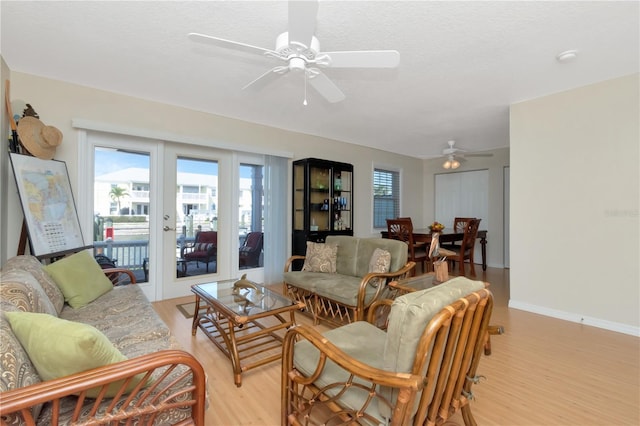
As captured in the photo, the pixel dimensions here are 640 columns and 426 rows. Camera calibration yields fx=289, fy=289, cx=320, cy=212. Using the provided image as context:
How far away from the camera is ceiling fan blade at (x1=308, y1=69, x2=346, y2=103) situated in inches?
82.9

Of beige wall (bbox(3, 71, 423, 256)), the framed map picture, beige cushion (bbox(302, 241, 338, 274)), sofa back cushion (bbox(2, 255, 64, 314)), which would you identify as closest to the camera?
sofa back cushion (bbox(2, 255, 64, 314))

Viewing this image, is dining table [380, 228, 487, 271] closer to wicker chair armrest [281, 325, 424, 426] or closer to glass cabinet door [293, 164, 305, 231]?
glass cabinet door [293, 164, 305, 231]

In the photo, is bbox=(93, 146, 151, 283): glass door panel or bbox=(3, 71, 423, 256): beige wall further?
bbox=(93, 146, 151, 283): glass door panel

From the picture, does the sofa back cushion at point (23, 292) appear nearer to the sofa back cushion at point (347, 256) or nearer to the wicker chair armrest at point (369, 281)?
the wicker chair armrest at point (369, 281)

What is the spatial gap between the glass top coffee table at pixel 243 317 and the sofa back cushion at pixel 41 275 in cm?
92


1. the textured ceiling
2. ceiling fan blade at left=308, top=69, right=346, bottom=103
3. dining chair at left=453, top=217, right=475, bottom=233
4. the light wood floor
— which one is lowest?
the light wood floor

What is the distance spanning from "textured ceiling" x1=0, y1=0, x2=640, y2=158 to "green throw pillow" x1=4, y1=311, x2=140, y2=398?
188 centimetres

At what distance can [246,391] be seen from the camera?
186 centimetres

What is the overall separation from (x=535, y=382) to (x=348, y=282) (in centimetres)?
159

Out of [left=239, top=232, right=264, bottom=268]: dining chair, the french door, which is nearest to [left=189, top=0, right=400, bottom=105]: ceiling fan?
the french door

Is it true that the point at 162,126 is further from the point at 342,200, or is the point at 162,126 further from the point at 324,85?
the point at 342,200

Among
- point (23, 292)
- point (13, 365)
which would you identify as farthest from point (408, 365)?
point (23, 292)

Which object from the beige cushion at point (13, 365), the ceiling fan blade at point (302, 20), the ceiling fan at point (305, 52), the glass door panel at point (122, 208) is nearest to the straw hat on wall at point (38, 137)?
A: the glass door panel at point (122, 208)

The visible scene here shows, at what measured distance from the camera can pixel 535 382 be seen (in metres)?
1.96
